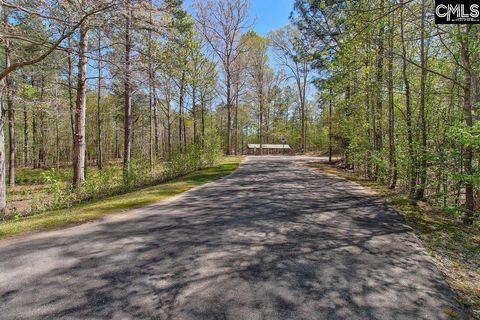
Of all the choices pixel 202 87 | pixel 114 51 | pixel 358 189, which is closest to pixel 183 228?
pixel 114 51

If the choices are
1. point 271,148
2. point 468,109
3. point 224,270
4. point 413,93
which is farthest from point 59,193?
point 271,148

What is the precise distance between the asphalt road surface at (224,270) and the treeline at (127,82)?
13.4ft

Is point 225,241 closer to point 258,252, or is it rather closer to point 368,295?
point 258,252

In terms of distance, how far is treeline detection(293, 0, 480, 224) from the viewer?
6262 millimetres

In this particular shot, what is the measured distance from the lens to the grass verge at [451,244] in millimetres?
3559

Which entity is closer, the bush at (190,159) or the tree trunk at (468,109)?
the tree trunk at (468,109)

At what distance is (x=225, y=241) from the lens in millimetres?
4637

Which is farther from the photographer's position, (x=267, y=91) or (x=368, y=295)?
(x=267, y=91)

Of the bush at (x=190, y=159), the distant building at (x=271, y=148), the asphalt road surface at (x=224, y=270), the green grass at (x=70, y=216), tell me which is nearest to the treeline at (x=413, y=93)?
the asphalt road surface at (x=224, y=270)

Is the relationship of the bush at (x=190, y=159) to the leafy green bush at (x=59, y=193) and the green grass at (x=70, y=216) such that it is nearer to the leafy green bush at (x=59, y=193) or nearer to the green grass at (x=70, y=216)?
the green grass at (x=70, y=216)

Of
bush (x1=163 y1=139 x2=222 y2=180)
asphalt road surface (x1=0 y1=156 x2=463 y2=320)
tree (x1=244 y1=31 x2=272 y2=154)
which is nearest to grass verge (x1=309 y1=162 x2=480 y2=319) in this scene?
asphalt road surface (x1=0 y1=156 x2=463 y2=320)

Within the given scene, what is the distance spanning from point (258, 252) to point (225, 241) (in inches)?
26.3

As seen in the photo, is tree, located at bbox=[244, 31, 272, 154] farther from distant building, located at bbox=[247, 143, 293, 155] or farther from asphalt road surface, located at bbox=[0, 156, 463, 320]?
asphalt road surface, located at bbox=[0, 156, 463, 320]

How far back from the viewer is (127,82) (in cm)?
793
